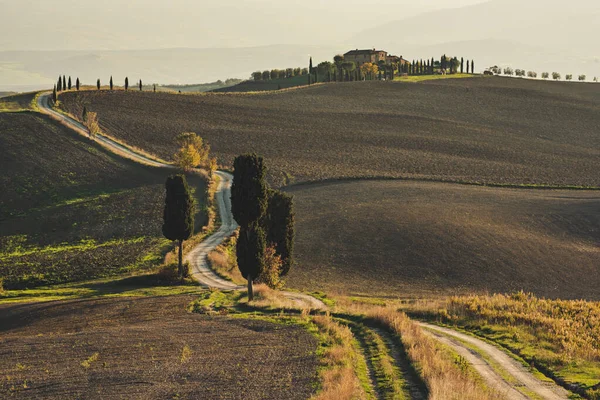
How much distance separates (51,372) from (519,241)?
4876 cm

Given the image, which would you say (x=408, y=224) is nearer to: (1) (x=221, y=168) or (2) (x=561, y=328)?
(2) (x=561, y=328)

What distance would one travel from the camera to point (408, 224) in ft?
231

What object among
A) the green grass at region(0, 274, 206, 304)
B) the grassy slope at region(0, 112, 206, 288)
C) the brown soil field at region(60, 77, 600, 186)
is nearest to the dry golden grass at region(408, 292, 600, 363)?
the green grass at region(0, 274, 206, 304)

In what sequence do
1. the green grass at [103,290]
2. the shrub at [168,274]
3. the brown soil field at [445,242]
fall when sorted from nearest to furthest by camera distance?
the green grass at [103,290]
the shrub at [168,274]
the brown soil field at [445,242]

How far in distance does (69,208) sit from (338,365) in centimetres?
5669

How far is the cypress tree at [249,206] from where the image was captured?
155 feet

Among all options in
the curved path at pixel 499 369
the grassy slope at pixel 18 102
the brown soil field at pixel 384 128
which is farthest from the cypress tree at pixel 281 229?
the grassy slope at pixel 18 102

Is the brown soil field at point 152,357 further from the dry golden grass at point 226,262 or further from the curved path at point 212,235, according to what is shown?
the dry golden grass at point 226,262

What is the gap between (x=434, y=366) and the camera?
2961 cm

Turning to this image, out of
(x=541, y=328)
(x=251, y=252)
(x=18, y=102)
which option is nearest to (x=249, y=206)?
(x=251, y=252)

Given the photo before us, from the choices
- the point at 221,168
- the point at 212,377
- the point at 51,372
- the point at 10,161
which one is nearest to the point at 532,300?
the point at 212,377

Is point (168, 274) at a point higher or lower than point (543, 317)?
lower

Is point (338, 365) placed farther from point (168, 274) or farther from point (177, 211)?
point (177, 211)

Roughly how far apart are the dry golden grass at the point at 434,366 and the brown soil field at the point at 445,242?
1619 cm
